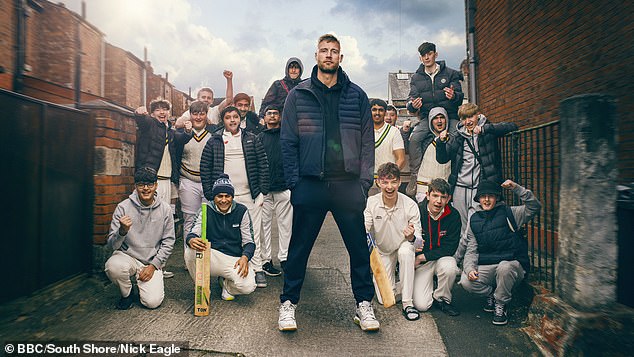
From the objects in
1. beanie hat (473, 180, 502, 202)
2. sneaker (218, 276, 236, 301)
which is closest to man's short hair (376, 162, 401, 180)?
beanie hat (473, 180, 502, 202)

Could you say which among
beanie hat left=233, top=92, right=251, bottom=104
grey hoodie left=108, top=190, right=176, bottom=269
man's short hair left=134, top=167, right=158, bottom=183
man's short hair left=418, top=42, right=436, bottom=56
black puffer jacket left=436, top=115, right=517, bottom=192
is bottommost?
grey hoodie left=108, top=190, right=176, bottom=269

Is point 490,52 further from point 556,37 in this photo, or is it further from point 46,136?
point 46,136

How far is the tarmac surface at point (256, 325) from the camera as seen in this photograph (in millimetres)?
2682

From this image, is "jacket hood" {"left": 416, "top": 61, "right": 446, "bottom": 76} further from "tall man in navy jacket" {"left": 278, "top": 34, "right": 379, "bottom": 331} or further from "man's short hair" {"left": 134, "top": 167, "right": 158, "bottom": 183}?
"man's short hair" {"left": 134, "top": 167, "right": 158, "bottom": 183}

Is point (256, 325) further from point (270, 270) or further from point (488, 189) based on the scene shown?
point (488, 189)

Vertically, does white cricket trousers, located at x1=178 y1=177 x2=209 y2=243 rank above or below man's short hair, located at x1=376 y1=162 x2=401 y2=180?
below

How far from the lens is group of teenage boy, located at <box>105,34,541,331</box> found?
2.95 metres

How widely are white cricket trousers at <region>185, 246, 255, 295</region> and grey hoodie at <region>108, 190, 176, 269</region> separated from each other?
235 mm

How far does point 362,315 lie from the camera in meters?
2.96

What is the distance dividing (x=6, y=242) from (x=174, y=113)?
26058mm

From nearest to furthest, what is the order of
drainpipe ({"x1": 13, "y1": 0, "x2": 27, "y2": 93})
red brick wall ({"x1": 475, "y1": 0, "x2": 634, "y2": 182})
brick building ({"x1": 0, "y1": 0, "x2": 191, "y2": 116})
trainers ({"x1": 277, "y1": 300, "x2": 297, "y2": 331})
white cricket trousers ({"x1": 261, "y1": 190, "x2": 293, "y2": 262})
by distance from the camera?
trainers ({"x1": 277, "y1": 300, "x2": 297, "y2": 331}) < red brick wall ({"x1": 475, "y1": 0, "x2": 634, "y2": 182}) < white cricket trousers ({"x1": 261, "y1": 190, "x2": 293, "y2": 262}) < drainpipe ({"x1": 13, "y1": 0, "x2": 27, "y2": 93}) < brick building ({"x1": 0, "y1": 0, "x2": 191, "y2": 116})

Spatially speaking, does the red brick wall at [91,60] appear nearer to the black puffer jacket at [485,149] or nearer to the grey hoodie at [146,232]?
the grey hoodie at [146,232]

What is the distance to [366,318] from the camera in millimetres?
2932

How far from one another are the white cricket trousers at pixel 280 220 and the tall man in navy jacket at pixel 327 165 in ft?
5.14
